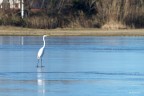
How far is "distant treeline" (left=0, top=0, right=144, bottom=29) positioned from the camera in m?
47.6

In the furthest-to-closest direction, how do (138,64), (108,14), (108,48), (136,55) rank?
(108,14)
(108,48)
(136,55)
(138,64)

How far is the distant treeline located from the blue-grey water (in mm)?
20636

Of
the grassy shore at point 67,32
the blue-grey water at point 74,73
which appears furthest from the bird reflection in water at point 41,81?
the grassy shore at point 67,32

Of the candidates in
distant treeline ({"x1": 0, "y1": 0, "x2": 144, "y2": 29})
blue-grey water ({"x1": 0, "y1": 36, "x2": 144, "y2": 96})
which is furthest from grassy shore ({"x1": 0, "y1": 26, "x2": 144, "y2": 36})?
Result: blue-grey water ({"x1": 0, "y1": 36, "x2": 144, "y2": 96})

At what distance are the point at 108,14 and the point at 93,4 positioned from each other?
421 centimetres

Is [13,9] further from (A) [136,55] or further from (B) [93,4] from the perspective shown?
(A) [136,55]

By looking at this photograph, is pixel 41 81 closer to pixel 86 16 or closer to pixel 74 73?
pixel 74 73

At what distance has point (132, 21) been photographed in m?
48.3

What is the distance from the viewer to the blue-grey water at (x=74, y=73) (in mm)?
14336

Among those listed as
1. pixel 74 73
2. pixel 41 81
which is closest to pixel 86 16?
pixel 74 73

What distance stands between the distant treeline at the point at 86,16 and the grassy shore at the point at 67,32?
114 cm

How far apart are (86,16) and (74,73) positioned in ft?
105

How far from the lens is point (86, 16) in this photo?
50.0 m

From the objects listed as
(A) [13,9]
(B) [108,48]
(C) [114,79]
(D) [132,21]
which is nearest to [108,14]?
(D) [132,21]
